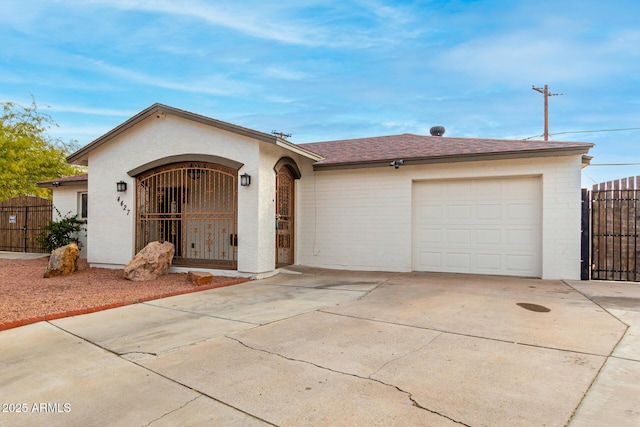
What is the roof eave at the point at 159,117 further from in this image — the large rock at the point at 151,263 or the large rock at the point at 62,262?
the large rock at the point at 151,263

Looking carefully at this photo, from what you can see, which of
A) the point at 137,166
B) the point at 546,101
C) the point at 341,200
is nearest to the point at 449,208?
the point at 341,200

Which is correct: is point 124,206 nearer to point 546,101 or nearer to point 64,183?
point 64,183

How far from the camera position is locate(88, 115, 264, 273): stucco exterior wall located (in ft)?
29.7

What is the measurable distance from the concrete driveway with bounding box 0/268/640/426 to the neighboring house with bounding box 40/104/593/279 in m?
2.86

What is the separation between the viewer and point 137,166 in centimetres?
1048

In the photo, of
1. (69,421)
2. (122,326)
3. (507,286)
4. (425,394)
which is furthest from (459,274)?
(69,421)

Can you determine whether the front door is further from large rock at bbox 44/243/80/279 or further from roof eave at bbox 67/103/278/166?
large rock at bbox 44/243/80/279

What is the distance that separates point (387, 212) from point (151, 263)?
20.9 ft

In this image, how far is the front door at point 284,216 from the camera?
1041 cm

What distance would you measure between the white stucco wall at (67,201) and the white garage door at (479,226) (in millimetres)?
12628

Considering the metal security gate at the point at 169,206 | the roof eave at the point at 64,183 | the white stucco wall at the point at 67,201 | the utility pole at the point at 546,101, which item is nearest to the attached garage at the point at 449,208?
the metal security gate at the point at 169,206

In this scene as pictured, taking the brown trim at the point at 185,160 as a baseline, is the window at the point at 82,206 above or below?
below

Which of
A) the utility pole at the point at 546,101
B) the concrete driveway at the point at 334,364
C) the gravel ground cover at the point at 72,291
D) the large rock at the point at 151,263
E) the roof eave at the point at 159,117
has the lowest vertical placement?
the gravel ground cover at the point at 72,291

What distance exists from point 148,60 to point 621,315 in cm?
1469
